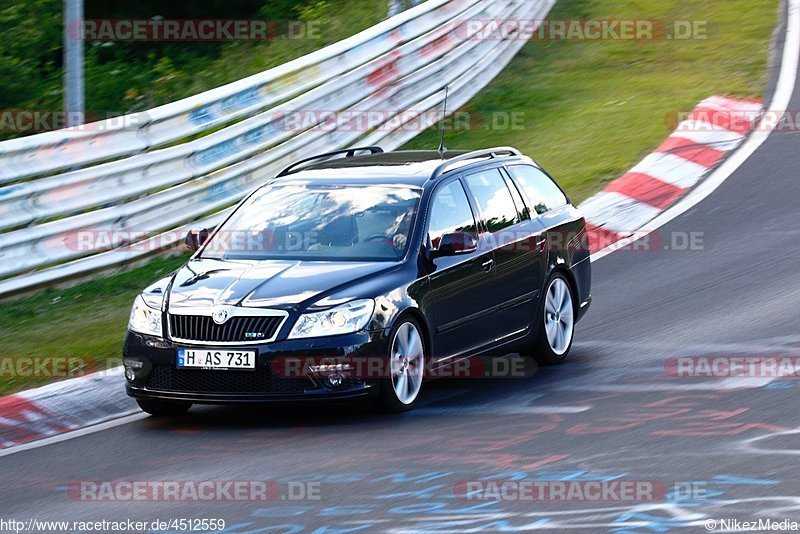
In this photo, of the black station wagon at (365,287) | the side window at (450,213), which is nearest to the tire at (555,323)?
the black station wagon at (365,287)

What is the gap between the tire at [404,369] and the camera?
8430 millimetres

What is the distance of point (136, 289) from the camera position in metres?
11.8

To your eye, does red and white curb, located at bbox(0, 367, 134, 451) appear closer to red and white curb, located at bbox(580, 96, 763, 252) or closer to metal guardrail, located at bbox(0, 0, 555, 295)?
metal guardrail, located at bbox(0, 0, 555, 295)

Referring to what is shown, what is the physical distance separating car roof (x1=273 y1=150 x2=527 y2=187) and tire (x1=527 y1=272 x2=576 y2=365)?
1.06 metres

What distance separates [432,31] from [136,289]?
248 inches

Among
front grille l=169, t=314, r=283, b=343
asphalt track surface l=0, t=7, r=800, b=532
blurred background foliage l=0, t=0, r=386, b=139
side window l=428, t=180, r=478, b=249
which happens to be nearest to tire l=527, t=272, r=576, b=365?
asphalt track surface l=0, t=7, r=800, b=532

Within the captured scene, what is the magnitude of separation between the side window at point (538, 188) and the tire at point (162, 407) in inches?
117

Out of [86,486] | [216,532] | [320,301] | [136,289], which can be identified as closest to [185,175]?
[136,289]

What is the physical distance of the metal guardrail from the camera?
1144cm

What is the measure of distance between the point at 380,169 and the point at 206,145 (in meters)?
3.83

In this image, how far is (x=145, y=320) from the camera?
862cm

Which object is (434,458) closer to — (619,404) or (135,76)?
(619,404)

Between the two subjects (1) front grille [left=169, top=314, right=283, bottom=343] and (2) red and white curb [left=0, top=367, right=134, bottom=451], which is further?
(2) red and white curb [left=0, top=367, right=134, bottom=451]

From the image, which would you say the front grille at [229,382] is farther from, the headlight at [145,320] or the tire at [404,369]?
the tire at [404,369]
